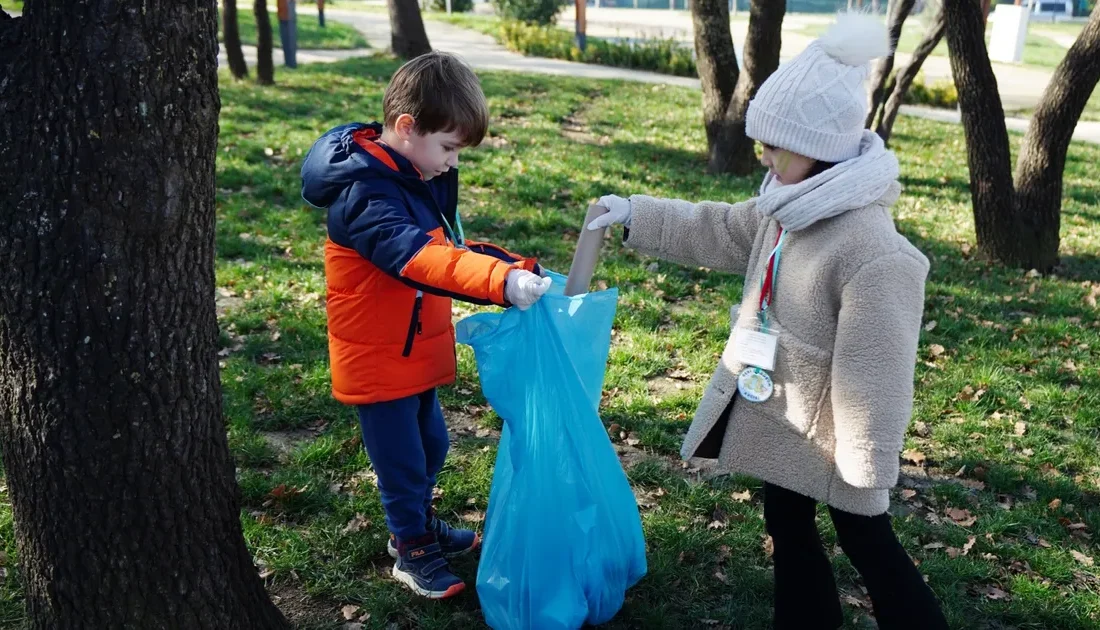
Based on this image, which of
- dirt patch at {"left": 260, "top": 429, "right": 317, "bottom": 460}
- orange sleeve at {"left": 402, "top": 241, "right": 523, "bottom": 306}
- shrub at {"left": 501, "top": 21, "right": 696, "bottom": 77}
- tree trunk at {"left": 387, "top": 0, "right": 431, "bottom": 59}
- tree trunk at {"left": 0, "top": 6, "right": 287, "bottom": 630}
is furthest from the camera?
shrub at {"left": 501, "top": 21, "right": 696, "bottom": 77}

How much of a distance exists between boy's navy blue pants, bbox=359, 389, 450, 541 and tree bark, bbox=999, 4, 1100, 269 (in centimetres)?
482

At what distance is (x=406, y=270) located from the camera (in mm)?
2195

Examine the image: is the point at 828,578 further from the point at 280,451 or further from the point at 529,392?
the point at 280,451

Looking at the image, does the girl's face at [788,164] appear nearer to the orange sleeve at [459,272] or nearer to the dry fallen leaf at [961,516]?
the orange sleeve at [459,272]

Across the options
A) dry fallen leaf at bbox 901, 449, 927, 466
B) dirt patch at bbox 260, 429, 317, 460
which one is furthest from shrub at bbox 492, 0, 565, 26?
dry fallen leaf at bbox 901, 449, 927, 466

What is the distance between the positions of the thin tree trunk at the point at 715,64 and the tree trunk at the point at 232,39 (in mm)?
5405

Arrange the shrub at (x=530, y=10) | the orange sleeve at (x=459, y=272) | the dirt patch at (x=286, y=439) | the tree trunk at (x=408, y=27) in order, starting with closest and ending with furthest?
the orange sleeve at (x=459, y=272), the dirt patch at (x=286, y=439), the tree trunk at (x=408, y=27), the shrub at (x=530, y=10)

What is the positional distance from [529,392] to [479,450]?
129 centimetres

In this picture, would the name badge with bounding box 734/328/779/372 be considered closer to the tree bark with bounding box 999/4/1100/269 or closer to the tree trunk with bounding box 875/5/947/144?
the tree bark with bounding box 999/4/1100/269

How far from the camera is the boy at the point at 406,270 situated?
2205mm

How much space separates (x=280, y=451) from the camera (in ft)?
11.8

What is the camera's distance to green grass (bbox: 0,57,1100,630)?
9.40 ft

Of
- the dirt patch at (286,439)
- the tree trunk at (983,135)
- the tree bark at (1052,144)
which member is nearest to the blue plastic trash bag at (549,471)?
the dirt patch at (286,439)

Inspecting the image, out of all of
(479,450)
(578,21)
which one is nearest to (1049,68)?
(578,21)
